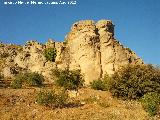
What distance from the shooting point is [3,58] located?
2335 inches

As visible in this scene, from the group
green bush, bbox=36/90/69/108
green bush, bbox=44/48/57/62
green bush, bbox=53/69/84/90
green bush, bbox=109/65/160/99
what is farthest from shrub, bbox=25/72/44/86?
green bush, bbox=44/48/57/62

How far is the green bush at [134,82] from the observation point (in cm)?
3369

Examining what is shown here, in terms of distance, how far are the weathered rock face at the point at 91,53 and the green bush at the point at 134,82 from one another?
40.3 ft

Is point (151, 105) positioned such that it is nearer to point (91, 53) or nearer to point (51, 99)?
point (51, 99)

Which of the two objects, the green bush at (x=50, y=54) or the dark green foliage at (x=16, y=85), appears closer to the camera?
the dark green foliage at (x=16, y=85)

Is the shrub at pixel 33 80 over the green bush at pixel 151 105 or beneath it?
over

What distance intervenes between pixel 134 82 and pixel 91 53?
1550cm

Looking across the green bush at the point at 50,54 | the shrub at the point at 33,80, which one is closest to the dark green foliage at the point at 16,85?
the shrub at the point at 33,80

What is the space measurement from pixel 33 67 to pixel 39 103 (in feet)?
93.9

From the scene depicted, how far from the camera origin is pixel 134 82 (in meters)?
34.1

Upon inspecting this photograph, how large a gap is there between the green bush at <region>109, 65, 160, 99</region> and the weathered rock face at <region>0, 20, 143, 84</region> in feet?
40.3

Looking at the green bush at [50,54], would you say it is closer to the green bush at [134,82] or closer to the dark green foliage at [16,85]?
the dark green foliage at [16,85]

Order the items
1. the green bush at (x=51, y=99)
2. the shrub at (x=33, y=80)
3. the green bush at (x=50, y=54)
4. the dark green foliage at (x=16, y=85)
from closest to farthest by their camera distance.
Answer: the green bush at (x=51, y=99), the dark green foliage at (x=16, y=85), the shrub at (x=33, y=80), the green bush at (x=50, y=54)

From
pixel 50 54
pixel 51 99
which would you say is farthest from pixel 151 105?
pixel 50 54
